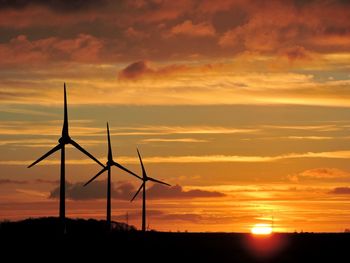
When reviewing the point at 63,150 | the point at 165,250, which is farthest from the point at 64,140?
the point at 165,250

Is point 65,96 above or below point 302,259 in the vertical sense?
above

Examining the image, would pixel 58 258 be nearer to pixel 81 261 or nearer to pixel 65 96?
pixel 81 261

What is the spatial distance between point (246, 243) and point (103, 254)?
161 feet

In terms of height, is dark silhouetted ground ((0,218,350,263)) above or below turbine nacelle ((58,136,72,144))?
below

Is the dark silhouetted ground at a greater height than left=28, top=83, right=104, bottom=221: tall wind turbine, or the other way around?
left=28, top=83, right=104, bottom=221: tall wind turbine

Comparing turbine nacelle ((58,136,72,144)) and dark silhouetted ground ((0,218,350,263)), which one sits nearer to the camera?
dark silhouetted ground ((0,218,350,263))

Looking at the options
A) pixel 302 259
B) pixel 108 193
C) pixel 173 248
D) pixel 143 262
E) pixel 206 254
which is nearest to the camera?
pixel 143 262

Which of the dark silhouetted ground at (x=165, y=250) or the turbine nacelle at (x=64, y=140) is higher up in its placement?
the turbine nacelle at (x=64, y=140)

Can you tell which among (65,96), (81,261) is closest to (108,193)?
(65,96)

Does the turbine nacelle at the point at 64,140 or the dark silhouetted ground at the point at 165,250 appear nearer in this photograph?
the dark silhouetted ground at the point at 165,250

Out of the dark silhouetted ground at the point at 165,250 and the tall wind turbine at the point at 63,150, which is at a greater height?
the tall wind turbine at the point at 63,150

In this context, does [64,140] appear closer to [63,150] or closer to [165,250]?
[63,150]

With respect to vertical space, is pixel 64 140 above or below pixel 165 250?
above

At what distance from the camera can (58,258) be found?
147m
